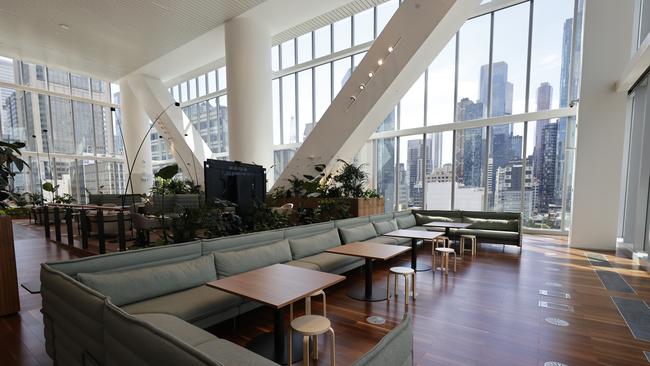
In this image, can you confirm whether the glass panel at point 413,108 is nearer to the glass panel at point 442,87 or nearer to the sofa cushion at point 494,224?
the glass panel at point 442,87

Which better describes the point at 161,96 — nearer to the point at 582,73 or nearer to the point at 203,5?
the point at 203,5

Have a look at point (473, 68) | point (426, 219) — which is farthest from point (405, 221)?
point (473, 68)

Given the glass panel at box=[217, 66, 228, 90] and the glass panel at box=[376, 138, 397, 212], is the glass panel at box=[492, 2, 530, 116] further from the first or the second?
the glass panel at box=[217, 66, 228, 90]

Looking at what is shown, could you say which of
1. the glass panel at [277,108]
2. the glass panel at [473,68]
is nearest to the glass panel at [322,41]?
the glass panel at [277,108]

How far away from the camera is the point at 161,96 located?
11.8 m

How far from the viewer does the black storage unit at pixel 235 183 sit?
3.54 m

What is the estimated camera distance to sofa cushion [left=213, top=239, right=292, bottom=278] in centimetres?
A: 277

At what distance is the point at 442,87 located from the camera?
28.2 feet

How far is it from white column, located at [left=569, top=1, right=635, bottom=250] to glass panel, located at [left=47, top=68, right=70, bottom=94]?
18694mm

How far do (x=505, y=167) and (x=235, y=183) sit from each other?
24.3ft

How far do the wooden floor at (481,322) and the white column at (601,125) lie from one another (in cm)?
162

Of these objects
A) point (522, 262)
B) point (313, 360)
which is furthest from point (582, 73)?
point (313, 360)

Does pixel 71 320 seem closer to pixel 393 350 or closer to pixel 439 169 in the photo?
pixel 393 350

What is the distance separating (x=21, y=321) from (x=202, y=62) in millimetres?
11001
